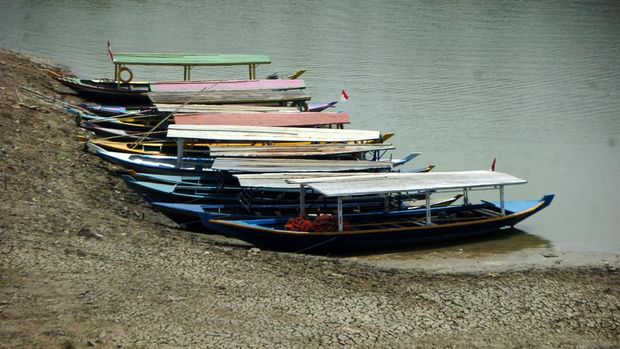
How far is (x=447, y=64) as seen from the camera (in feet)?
113

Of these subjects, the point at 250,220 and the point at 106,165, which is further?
the point at 106,165

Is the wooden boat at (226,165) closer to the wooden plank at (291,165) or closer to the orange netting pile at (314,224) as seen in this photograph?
the wooden plank at (291,165)

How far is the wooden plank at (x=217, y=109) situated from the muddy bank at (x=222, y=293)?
4496 mm

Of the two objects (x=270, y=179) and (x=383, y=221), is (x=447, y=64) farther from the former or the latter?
(x=270, y=179)

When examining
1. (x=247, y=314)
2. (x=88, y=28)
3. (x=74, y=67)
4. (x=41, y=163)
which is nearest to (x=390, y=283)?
(x=247, y=314)

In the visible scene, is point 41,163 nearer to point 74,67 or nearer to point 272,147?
point 272,147

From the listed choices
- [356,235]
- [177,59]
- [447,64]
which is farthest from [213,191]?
[447,64]

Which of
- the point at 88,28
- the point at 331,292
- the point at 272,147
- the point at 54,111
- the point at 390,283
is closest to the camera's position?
the point at 331,292

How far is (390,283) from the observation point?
41.8 feet

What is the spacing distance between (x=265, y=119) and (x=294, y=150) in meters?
2.24

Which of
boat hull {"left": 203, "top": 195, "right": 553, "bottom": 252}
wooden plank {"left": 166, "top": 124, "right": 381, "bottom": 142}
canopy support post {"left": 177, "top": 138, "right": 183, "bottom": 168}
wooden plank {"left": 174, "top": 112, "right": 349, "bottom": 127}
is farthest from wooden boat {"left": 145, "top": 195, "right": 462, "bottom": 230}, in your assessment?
wooden plank {"left": 174, "top": 112, "right": 349, "bottom": 127}

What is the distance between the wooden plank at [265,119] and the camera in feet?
61.4

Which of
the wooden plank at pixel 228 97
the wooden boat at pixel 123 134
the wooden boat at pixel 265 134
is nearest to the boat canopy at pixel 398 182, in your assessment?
the wooden boat at pixel 265 134

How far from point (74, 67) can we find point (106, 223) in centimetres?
1791
